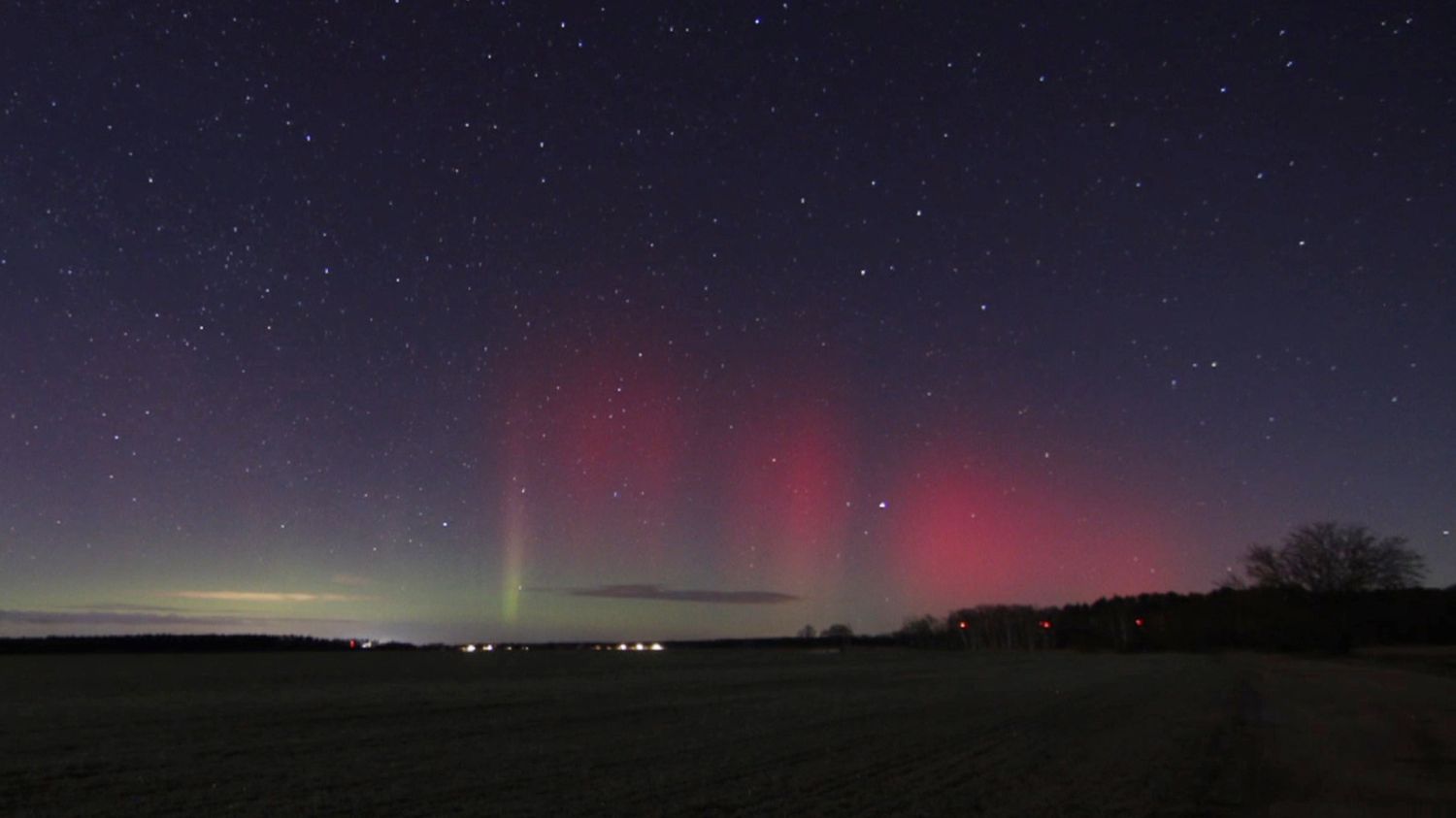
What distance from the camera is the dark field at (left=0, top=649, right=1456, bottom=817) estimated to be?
44.0 ft

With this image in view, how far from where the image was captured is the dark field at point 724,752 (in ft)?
44.0

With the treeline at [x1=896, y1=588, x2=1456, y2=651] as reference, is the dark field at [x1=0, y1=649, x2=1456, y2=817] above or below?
below

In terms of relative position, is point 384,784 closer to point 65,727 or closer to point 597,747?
point 597,747

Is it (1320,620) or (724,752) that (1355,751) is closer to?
(724,752)

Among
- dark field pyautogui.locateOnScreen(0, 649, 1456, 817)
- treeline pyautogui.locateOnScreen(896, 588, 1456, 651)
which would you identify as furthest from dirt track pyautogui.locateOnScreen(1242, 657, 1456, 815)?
treeline pyautogui.locateOnScreen(896, 588, 1456, 651)

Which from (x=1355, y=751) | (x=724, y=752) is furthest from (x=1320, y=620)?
(x=724, y=752)

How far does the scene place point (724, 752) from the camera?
1839 centimetres

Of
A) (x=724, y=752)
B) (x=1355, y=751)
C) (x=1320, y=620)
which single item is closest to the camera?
(x=724, y=752)

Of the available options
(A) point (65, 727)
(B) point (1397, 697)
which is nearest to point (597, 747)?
(A) point (65, 727)

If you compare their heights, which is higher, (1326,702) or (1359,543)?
(1359,543)

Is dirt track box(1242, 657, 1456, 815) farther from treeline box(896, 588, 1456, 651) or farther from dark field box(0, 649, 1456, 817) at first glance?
treeline box(896, 588, 1456, 651)

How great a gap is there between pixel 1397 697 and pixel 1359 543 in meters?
73.2

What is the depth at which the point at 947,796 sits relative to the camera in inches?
537

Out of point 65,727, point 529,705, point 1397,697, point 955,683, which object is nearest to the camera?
point 65,727
